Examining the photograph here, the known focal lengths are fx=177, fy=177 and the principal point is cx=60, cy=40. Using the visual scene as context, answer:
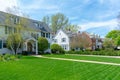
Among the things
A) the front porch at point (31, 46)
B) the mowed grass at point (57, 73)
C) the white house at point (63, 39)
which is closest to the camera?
the mowed grass at point (57, 73)

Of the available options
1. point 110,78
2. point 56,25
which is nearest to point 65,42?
point 56,25

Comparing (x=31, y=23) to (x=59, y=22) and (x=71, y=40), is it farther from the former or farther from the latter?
(x=59, y=22)

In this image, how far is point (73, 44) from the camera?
164 feet

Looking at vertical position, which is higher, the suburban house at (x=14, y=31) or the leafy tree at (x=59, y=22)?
the leafy tree at (x=59, y=22)

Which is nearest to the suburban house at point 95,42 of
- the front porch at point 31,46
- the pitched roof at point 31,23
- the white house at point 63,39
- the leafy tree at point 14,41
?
the white house at point 63,39

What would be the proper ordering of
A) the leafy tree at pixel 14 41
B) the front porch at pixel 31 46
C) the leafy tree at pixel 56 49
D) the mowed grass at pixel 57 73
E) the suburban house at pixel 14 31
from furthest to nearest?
the leafy tree at pixel 56 49, the front porch at pixel 31 46, the suburban house at pixel 14 31, the leafy tree at pixel 14 41, the mowed grass at pixel 57 73

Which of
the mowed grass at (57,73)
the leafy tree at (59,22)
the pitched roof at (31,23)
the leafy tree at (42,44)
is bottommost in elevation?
the mowed grass at (57,73)

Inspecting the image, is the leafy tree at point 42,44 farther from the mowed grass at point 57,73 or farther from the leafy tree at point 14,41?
the mowed grass at point 57,73

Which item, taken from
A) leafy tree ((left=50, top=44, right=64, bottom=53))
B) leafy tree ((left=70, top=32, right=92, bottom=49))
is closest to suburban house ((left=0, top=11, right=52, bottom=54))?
leafy tree ((left=50, top=44, right=64, bottom=53))

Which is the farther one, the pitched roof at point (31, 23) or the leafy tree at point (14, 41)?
the pitched roof at point (31, 23)

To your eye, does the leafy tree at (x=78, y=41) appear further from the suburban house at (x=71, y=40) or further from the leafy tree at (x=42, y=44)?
the leafy tree at (x=42, y=44)

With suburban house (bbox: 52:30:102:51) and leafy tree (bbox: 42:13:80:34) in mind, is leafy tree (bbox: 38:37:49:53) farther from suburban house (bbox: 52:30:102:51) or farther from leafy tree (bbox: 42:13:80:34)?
leafy tree (bbox: 42:13:80:34)

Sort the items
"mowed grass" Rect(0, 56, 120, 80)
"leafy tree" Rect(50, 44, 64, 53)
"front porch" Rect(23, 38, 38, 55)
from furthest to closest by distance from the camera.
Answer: "leafy tree" Rect(50, 44, 64, 53)
"front porch" Rect(23, 38, 38, 55)
"mowed grass" Rect(0, 56, 120, 80)

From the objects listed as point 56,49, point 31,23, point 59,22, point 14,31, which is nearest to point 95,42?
point 59,22
